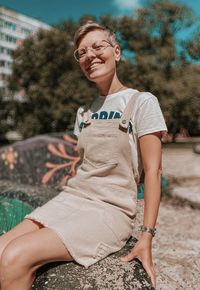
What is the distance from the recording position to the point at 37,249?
65.4 inches

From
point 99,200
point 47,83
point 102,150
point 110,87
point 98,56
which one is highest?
point 98,56

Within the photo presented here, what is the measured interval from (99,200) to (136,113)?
0.47 m

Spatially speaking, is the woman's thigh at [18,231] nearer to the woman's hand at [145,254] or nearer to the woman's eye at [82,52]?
the woman's hand at [145,254]

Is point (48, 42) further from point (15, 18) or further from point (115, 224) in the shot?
point (15, 18)

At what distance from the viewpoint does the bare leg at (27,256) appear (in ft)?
5.31

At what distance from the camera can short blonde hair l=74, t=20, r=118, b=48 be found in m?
2.21

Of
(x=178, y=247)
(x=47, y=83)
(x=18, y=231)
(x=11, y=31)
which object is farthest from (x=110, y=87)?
(x=11, y=31)

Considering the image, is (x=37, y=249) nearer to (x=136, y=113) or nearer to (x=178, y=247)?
(x=136, y=113)

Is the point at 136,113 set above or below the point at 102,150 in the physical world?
A: above

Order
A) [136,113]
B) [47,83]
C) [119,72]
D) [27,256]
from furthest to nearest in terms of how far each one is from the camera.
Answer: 1. [47,83]
2. [119,72]
3. [136,113]
4. [27,256]

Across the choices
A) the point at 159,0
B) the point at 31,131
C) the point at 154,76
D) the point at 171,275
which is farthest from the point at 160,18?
the point at 171,275

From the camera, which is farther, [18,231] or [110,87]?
[110,87]

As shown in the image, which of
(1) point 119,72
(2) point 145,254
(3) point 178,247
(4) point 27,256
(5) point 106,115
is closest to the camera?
(4) point 27,256

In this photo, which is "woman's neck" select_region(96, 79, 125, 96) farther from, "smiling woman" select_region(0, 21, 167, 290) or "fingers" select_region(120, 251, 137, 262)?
"fingers" select_region(120, 251, 137, 262)
